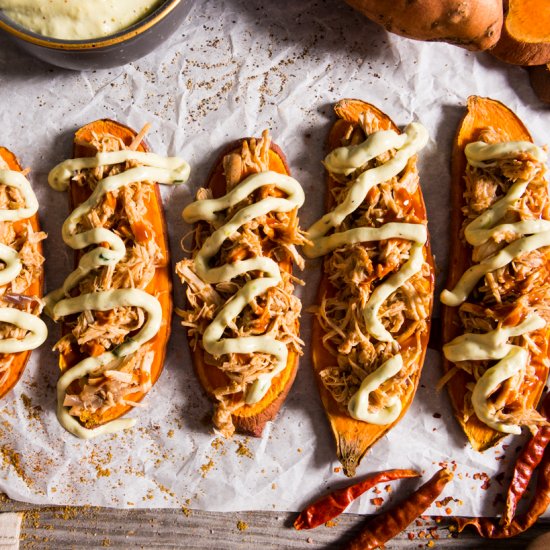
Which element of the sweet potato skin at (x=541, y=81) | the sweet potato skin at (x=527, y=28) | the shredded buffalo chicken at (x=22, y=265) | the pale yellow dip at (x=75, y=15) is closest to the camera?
the pale yellow dip at (x=75, y=15)

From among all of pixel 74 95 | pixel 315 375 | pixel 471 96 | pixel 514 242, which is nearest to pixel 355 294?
pixel 315 375

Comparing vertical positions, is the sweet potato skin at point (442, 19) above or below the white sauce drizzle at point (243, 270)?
above

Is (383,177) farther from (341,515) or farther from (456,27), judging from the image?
(341,515)

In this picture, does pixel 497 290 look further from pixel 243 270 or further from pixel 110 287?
pixel 110 287

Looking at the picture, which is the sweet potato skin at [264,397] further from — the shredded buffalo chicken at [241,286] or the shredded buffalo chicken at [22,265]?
the shredded buffalo chicken at [22,265]

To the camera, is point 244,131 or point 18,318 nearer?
point 18,318

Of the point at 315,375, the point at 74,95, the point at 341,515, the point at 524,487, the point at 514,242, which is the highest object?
the point at 74,95

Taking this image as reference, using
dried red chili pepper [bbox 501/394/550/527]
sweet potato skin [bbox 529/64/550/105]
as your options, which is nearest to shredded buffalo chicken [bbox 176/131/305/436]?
dried red chili pepper [bbox 501/394/550/527]

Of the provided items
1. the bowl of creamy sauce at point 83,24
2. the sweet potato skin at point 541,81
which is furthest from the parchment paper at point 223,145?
the bowl of creamy sauce at point 83,24
